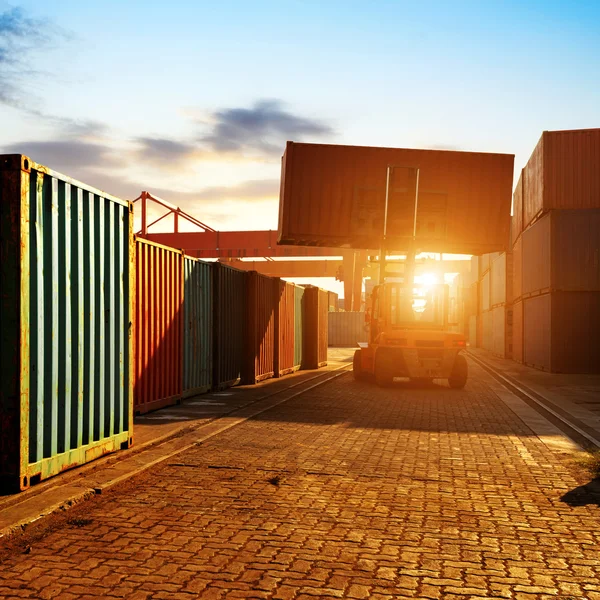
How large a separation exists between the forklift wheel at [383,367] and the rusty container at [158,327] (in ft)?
19.6

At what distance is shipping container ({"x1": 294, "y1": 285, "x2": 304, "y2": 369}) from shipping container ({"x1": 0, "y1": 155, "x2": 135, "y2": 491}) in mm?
14906

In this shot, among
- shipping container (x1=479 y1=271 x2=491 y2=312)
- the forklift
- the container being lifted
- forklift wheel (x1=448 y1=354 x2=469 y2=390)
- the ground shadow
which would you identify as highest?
the container being lifted

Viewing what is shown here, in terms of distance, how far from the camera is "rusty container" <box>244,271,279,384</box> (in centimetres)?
1830

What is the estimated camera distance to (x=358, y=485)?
6.91 meters

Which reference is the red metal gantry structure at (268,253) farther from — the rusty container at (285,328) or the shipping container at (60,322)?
the shipping container at (60,322)

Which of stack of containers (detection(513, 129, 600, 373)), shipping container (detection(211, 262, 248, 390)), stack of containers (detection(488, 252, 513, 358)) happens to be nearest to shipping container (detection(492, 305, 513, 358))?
stack of containers (detection(488, 252, 513, 358))

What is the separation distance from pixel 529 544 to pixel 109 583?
2782 mm

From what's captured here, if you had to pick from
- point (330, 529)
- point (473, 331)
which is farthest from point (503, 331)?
point (330, 529)

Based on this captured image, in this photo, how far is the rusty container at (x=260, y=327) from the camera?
1830 centimetres

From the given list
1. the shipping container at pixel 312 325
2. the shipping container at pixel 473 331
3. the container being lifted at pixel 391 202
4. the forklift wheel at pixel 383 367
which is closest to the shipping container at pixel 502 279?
the shipping container at pixel 312 325

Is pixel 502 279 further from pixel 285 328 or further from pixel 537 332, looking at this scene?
pixel 285 328

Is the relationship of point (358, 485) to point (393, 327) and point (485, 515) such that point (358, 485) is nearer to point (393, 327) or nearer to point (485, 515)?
point (485, 515)

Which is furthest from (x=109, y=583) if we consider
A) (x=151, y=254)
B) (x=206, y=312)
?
(x=206, y=312)

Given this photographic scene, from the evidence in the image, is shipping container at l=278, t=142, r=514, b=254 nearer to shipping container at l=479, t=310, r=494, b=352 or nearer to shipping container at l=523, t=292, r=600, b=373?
shipping container at l=523, t=292, r=600, b=373
